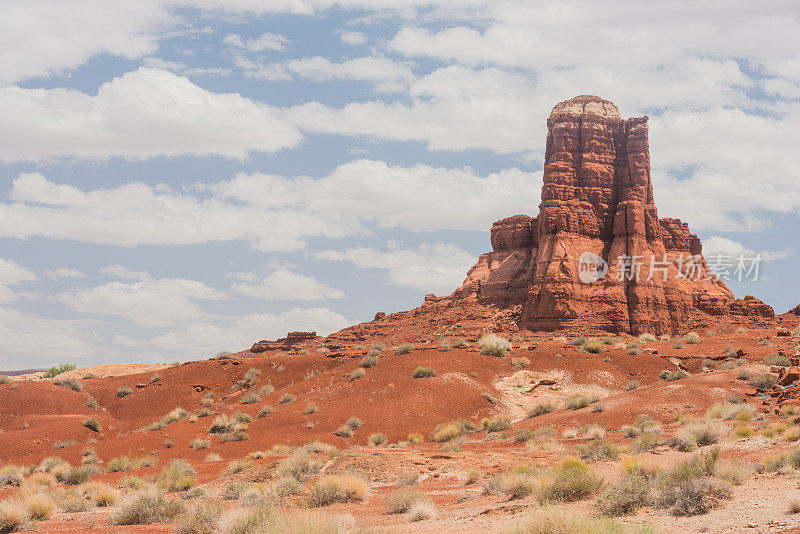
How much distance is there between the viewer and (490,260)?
261ft

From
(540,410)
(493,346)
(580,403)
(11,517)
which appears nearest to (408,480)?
(11,517)

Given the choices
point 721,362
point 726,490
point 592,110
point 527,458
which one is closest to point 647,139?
point 592,110

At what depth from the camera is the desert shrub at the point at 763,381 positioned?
23547mm

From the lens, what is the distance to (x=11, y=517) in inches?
404

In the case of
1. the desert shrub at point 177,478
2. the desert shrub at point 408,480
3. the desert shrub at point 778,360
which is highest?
the desert shrub at point 778,360

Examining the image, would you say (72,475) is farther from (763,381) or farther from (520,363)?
(763,381)

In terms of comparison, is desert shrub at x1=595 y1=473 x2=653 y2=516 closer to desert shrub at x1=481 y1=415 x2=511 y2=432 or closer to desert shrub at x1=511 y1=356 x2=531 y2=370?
desert shrub at x1=481 y1=415 x2=511 y2=432

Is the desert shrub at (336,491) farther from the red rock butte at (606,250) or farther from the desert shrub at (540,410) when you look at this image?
the red rock butte at (606,250)

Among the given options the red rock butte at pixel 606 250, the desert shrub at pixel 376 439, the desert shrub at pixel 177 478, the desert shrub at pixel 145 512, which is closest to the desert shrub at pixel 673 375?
the desert shrub at pixel 376 439

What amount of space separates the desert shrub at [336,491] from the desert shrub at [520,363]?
70.7ft

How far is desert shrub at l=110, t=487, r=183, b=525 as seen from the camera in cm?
1091

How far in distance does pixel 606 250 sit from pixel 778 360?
34.7 m

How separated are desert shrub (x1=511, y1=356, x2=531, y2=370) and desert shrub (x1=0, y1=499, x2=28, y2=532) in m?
25.3

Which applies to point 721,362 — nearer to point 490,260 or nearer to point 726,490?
point 726,490
